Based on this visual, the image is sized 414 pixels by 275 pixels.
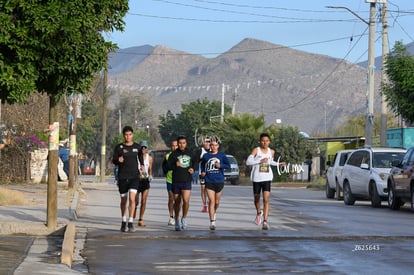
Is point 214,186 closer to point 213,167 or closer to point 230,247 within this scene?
point 213,167

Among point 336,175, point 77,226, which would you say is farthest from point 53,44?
point 336,175

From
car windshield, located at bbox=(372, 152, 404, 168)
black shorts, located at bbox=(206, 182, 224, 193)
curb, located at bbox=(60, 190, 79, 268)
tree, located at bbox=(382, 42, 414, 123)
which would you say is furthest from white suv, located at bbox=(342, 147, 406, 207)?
curb, located at bbox=(60, 190, 79, 268)

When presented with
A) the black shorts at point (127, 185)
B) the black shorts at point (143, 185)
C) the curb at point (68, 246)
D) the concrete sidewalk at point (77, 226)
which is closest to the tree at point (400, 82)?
the concrete sidewalk at point (77, 226)

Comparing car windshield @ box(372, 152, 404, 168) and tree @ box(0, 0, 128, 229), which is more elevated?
tree @ box(0, 0, 128, 229)

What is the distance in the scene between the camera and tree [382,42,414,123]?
→ 35.4 m

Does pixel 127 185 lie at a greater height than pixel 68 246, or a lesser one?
greater

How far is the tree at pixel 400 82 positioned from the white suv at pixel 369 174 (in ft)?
17.3

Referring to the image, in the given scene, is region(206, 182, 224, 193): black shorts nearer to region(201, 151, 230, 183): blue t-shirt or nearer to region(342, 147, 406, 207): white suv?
region(201, 151, 230, 183): blue t-shirt

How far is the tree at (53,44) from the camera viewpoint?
15.2 meters

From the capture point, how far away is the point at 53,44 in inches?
626

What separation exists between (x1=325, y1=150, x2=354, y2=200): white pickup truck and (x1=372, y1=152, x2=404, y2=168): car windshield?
99.8 inches

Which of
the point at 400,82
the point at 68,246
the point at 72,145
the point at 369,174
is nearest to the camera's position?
the point at 68,246

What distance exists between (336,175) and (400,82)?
190 inches

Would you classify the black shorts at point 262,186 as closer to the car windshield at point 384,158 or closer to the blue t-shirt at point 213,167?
the blue t-shirt at point 213,167
